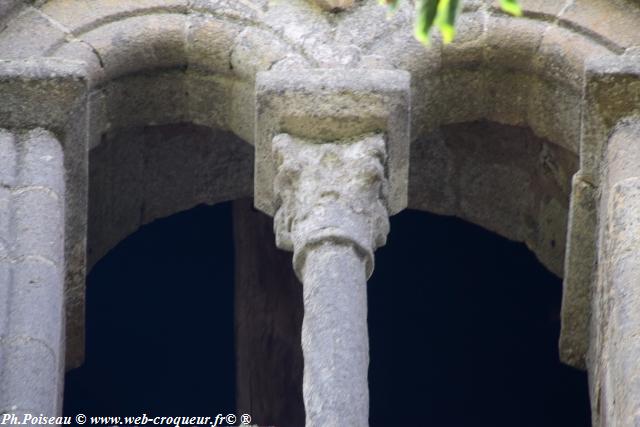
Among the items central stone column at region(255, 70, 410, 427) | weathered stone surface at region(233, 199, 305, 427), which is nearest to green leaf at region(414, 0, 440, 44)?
central stone column at region(255, 70, 410, 427)

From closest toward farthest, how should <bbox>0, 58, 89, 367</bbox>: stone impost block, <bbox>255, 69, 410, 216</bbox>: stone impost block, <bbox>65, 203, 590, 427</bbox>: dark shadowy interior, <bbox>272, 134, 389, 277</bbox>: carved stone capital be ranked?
<bbox>272, 134, 389, 277</bbox>: carved stone capital
<bbox>0, 58, 89, 367</bbox>: stone impost block
<bbox>255, 69, 410, 216</bbox>: stone impost block
<bbox>65, 203, 590, 427</bbox>: dark shadowy interior

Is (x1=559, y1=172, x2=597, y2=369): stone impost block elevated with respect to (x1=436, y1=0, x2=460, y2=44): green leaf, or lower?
lower

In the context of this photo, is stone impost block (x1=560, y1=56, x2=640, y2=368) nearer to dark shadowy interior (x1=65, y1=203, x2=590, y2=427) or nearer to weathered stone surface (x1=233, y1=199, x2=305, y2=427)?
weathered stone surface (x1=233, y1=199, x2=305, y2=427)

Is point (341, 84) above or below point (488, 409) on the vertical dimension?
above

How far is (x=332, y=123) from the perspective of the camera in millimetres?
10398

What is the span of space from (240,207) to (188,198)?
2.65ft

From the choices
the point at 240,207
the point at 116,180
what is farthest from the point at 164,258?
the point at 116,180

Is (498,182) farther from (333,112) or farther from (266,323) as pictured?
(266,323)

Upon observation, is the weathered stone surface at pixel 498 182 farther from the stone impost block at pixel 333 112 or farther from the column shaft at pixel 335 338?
the column shaft at pixel 335 338

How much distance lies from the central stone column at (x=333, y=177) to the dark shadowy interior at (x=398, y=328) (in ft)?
7.24

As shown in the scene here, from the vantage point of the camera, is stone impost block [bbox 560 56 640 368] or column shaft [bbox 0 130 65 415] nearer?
column shaft [bbox 0 130 65 415]

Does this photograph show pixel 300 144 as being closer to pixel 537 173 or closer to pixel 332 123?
pixel 332 123

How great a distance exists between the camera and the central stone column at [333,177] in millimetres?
9820

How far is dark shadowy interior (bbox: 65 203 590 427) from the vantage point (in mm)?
12734
